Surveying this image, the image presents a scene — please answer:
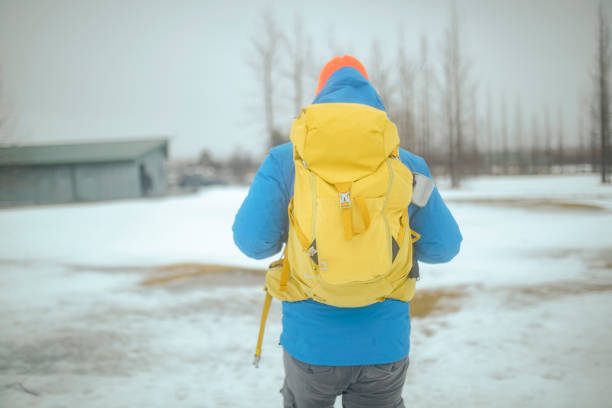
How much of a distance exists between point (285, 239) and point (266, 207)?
22 centimetres

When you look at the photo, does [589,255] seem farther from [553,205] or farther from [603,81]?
[603,81]

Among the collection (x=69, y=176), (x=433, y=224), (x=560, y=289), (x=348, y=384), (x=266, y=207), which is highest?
(x=266, y=207)

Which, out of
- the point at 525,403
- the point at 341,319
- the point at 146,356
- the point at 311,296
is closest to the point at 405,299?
the point at 341,319

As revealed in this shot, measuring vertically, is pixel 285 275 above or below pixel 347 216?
below

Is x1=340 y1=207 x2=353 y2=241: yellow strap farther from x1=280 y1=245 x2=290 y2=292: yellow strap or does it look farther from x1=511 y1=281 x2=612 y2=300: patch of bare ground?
x1=511 y1=281 x2=612 y2=300: patch of bare ground

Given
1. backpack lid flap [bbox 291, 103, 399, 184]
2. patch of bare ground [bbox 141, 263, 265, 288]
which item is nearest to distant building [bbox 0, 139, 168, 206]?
patch of bare ground [bbox 141, 263, 265, 288]

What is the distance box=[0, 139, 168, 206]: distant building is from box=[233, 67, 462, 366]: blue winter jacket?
27212 mm

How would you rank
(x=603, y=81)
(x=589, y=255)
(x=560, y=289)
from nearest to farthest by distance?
(x=560, y=289) < (x=589, y=255) < (x=603, y=81)

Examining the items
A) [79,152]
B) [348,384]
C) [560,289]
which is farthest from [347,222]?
[79,152]

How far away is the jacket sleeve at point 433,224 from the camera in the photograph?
146 cm

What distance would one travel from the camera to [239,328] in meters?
4.19

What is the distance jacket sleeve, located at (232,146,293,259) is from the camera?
1375 millimetres

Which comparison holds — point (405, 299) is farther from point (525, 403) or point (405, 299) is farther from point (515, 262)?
point (515, 262)

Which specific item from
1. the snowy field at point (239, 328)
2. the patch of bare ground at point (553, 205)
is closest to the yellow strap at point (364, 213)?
the snowy field at point (239, 328)
